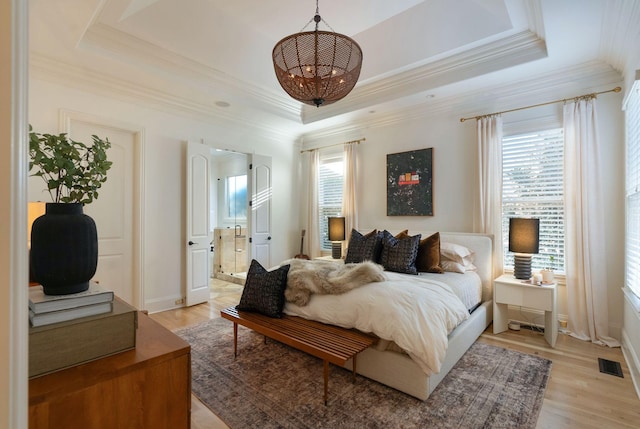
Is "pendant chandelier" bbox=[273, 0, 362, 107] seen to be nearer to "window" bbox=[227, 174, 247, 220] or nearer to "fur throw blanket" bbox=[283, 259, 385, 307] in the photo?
"fur throw blanket" bbox=[283, 259, 385, 307]

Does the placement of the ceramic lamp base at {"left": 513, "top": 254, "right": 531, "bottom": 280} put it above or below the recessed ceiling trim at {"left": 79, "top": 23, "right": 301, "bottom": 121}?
below

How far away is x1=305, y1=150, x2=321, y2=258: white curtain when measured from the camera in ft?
18.9

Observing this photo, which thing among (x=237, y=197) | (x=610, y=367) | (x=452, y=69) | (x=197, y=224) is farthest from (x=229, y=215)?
(x=610, y=367)

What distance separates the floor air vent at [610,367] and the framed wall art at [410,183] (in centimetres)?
233

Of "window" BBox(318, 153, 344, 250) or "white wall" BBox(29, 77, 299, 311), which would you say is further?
"window" BBox(318, 153, 344, 250)

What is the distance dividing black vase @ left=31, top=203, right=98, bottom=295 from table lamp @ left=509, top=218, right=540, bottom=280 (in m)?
3.68

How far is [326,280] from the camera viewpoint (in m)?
2.71

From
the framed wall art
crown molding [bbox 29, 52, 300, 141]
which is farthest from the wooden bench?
crown molding [bbox 29, 52, 300, 141]

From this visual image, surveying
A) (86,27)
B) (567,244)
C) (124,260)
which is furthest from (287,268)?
(567,244)

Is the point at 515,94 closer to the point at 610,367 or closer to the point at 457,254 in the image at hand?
the point at 457,254

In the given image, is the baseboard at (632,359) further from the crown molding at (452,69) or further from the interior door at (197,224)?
the interior door at (197,224)

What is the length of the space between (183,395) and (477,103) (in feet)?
14.5

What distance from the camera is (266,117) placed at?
193 inches

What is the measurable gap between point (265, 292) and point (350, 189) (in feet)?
9.43
